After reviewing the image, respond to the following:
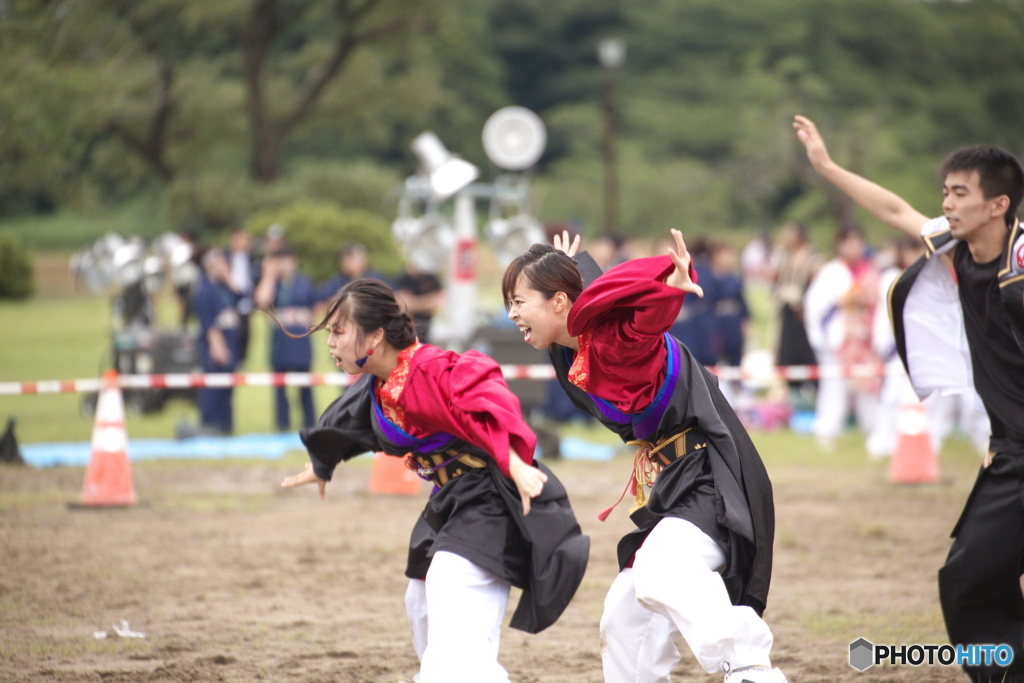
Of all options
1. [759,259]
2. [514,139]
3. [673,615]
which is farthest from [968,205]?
[759,259]

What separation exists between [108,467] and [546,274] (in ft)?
16.8

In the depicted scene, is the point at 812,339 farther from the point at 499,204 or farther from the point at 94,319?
the point at 94,319

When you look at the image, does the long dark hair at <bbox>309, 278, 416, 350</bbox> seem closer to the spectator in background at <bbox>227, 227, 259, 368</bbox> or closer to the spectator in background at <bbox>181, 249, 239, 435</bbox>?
the spectator in background at <bbox>181, 249, 239, 435</bbox>

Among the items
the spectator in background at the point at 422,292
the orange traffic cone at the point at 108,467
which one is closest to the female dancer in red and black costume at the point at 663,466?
the orange traffic cone at the point at 108,467

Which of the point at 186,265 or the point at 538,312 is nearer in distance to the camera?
the point at 538,312

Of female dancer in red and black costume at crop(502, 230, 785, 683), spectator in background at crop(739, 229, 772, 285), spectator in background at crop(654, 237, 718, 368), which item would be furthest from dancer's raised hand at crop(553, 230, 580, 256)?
spectator in background at crop(739, 229, 772, 285)

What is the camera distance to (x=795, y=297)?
11.6 m

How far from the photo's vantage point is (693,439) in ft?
11.3

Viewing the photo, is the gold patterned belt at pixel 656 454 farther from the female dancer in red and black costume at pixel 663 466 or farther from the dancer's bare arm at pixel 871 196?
the dancer's bare arm at pixel 871 196

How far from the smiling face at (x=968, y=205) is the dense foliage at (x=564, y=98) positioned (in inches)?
768

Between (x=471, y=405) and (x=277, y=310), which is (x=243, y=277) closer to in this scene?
(x=277, y=310)

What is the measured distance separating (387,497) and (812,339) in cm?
494

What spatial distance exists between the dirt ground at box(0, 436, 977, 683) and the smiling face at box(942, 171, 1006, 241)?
1.80 m

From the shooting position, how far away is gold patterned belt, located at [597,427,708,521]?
3455 mm
